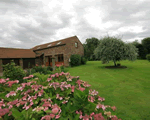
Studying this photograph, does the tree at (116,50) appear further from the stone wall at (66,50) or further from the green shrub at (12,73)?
the green shrub at (12,73)

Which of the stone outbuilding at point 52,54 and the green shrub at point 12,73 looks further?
the stone outbuilding at point 52,54

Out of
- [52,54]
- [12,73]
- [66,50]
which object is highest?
[66,50]

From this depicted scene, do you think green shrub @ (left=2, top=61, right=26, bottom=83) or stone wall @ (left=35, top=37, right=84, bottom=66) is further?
stone wall @ (left=35, top=37, right=84, bottom=66)

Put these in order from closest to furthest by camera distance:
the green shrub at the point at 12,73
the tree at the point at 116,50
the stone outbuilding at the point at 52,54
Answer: the green shrub at the point at 12,73 → the tree at the point at 116,50 → the stone outbuilding at the point at 52,54

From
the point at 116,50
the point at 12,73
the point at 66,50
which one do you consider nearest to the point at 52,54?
the point at 66,50

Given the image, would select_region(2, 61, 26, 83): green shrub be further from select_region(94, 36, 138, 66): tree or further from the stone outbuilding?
the stone outbuilding

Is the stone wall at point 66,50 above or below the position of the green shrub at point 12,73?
above

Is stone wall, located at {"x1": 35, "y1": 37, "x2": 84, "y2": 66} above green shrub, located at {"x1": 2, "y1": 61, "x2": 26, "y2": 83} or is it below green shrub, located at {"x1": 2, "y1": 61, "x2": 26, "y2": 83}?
above

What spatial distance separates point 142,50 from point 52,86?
37693 millimetres

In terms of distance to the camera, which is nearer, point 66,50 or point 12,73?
point 12,73

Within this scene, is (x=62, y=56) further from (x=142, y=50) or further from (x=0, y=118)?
(x=142, y=50)

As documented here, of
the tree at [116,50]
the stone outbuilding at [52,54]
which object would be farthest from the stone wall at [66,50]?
the tree at [116,50]

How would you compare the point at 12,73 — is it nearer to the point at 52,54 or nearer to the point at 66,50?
the point at 66,50

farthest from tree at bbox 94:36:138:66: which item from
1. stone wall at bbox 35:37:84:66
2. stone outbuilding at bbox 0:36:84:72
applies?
stone outbuilding at bbox 0:36:84:72
